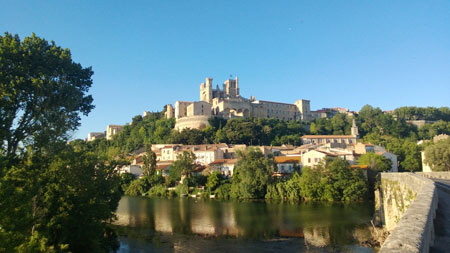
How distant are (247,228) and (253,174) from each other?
63.5 ft

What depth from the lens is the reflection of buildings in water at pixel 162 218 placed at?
88.1ft

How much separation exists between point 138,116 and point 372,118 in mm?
75068

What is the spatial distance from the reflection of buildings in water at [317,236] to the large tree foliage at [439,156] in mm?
25759

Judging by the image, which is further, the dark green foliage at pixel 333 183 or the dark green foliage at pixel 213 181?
the dark green foliage at pixel 213 181

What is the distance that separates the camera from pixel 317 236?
23.0m

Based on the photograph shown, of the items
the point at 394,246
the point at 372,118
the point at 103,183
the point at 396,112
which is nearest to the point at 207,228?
the point at 103,183

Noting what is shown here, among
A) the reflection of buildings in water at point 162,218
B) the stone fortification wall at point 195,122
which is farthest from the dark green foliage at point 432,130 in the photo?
the reflection of buildings in water at point 162,218

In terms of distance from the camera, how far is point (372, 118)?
96250 millimetres

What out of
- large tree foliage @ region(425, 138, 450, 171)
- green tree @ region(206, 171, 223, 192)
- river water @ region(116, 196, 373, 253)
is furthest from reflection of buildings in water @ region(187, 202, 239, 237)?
large tree foliage @ region(425, 138, 450, 171)

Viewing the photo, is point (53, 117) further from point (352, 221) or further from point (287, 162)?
point (287, 162)

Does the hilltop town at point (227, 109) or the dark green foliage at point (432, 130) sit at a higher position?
the hilltop town at point (227, 109)

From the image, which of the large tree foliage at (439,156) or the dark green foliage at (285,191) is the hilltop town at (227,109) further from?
the large tree foliage at (439,156)

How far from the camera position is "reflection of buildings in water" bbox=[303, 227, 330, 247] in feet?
70.1

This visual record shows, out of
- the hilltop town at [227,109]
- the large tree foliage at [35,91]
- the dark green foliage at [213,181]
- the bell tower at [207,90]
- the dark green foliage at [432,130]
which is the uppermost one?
the bell tower at [207,90]
